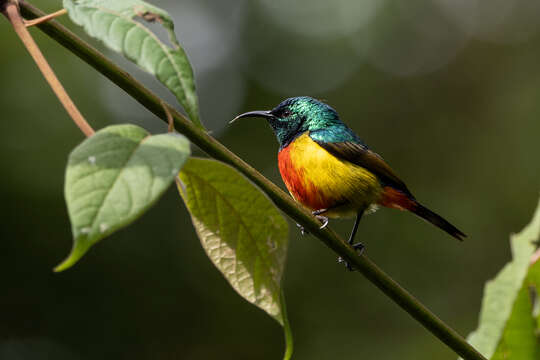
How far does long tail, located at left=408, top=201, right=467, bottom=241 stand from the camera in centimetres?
298

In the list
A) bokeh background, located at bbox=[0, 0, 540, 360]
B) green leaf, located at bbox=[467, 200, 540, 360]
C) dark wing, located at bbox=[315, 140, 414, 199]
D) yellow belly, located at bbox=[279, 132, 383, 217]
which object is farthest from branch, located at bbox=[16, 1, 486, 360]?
bokeh background, located at bbox=[0, 0, 540, 360]

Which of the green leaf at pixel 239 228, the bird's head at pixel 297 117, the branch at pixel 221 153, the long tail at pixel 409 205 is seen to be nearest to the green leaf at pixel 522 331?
the branch at pixel 221 153

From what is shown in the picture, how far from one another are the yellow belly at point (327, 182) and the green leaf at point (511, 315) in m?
1.39

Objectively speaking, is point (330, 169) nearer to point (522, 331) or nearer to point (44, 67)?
point (522, 331)

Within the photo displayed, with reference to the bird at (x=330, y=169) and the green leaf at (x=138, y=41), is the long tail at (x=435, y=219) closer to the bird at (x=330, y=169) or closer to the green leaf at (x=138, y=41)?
the bird at (x=330, y=169)

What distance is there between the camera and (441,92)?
664 inches

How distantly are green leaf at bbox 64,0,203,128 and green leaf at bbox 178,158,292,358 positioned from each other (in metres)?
0.09

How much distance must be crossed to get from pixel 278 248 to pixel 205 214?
0.43ft

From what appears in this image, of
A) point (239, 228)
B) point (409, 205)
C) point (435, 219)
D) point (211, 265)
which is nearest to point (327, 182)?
point (409, 205)

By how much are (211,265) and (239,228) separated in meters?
11.8

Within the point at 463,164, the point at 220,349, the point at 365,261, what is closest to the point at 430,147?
the point at 463,164

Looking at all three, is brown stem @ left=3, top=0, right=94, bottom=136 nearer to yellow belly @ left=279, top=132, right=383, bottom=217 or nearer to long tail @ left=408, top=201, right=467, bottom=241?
yellow belly @ left=279, top=132, right=383, bottom=217

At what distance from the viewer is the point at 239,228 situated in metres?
0.81

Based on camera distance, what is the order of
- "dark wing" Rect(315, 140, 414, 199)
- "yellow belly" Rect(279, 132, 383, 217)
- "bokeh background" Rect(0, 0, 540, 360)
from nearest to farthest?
1. "yellow belly" Rect(279, 132, 383, 217)
2. "dark wing" Rect(315, 140, 414, 199)
3. "bokeh background" Rect(0, 0, 540, 360)
